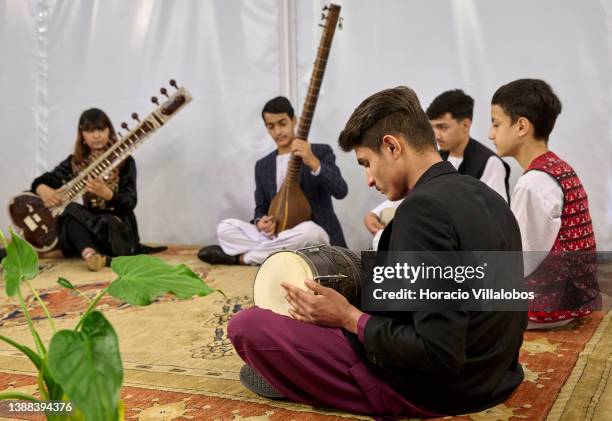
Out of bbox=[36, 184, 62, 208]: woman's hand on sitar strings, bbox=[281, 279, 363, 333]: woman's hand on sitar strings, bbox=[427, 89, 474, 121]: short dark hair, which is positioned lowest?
bbox=[281, 279, 363, 333]: woman's hand on sitar strings

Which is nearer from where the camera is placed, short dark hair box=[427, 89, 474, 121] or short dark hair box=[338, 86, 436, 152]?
short dark hair box=[338, 86, 436, 152]

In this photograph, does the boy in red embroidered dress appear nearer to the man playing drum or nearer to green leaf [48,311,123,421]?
the man playing drum

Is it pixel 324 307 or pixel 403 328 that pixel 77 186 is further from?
pixel 403 328

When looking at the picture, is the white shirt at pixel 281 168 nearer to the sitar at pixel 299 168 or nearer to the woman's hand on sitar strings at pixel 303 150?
the sitar at pixel 299 168

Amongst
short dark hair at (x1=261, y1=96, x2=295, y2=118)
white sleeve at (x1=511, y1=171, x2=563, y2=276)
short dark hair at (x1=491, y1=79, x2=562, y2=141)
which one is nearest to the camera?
white sleeve at (x1=511, y1=171, x2=563, y2=276)

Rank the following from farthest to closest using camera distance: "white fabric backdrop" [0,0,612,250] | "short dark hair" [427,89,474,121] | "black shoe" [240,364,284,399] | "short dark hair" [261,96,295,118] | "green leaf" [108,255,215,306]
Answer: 1. "short dark hair" [261,96,295,118]
2. "white fabric backdrop" [0,0,612,250]
3. "short dark hair" [427,89,474,121]
4. "black shoe" [240,364,284,399]
5. "green leaf" [108,255,215,306]

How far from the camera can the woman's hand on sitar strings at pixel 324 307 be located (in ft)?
5.95

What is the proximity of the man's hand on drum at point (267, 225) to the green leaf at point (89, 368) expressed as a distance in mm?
3774

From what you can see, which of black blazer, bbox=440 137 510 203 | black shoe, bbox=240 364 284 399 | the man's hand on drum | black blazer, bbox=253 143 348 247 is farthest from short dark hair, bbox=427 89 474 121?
black shoe, bbox=240 364 284 399

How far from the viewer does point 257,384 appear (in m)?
2.18

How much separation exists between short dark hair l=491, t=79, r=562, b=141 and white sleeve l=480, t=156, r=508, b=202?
3.25ft

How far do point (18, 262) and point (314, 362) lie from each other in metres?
0.93

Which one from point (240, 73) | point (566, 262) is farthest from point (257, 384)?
point (240, 73)

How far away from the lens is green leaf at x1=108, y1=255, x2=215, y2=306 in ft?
3.94
